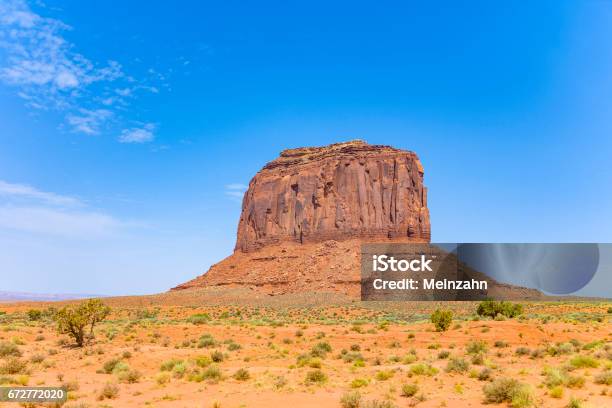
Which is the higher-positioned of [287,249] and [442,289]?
[287,249]

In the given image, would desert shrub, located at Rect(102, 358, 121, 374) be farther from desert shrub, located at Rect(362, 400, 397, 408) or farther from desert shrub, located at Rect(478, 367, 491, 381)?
desert shrub, located at Rect(478, 367, 491, 381)

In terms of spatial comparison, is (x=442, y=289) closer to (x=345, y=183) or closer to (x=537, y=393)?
(x=345, y=183)

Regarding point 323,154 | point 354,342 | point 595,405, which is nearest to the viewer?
point 595,405

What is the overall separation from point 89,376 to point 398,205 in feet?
276

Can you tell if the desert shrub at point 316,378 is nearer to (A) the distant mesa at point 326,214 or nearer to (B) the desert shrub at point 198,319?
(B) the desert shrub at point 198,319

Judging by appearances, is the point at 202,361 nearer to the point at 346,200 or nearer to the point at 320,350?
the point at 320,350

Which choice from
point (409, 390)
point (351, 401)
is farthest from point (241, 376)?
point (409, 390)

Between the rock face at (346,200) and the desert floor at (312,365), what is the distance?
205 ft

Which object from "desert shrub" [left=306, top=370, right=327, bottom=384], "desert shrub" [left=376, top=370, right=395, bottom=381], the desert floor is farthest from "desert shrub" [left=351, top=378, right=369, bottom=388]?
"desert shrub" [left=306, top=370, right=327, bottom=384]

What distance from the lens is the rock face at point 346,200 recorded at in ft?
319

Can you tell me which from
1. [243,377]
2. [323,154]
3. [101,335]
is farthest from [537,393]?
[323,154]

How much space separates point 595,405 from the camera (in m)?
11.7

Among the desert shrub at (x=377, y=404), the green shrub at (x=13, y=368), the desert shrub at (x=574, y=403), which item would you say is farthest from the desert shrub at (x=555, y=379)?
the green shrub at (x=13, y=368)

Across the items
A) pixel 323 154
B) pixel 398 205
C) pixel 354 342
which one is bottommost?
pixel 354 342
